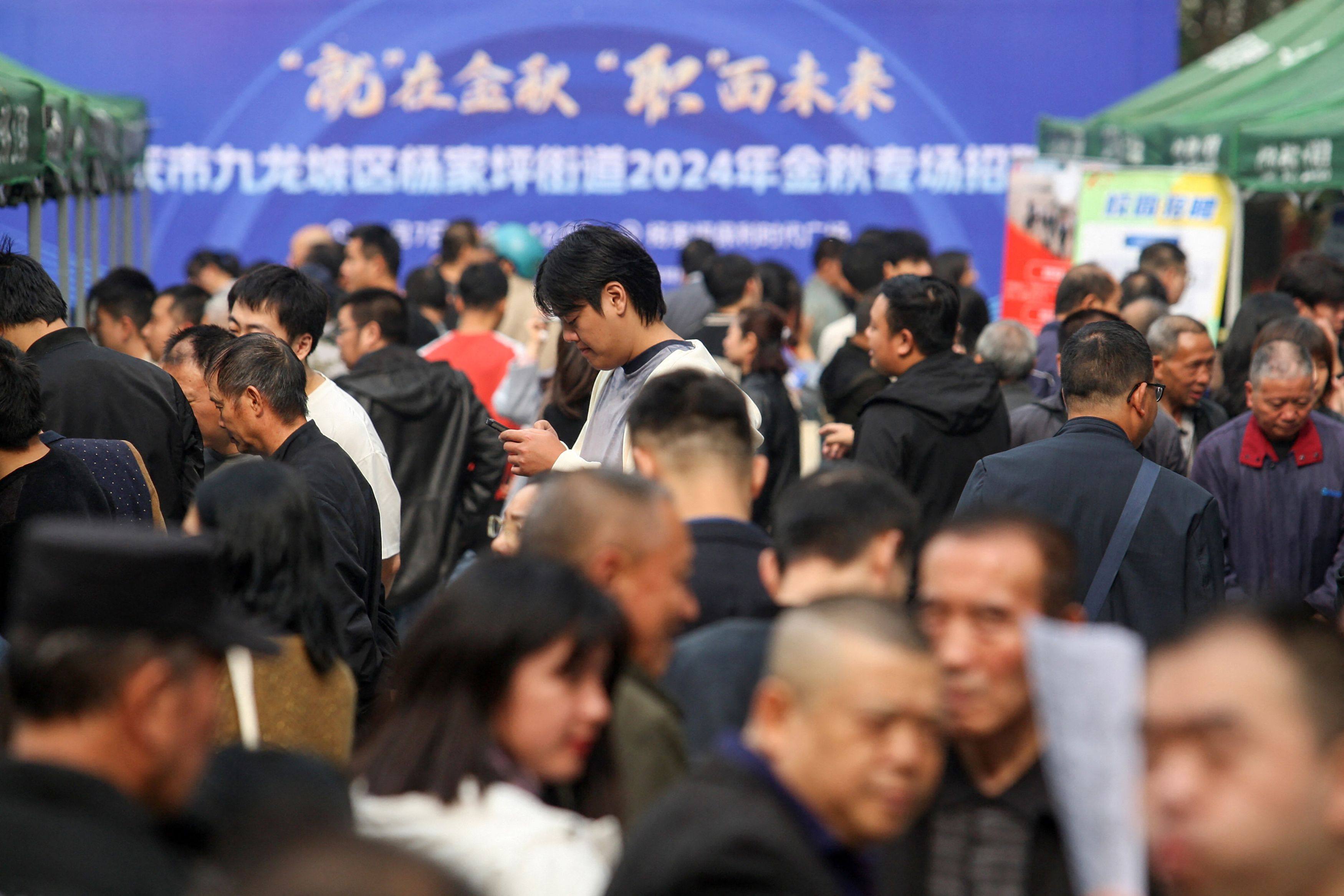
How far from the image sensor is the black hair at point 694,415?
2871 mm

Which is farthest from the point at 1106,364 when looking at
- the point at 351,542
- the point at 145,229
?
the point at 145,229

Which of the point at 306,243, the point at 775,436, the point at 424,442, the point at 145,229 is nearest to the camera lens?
the point at 424,442

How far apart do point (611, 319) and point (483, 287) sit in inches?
121

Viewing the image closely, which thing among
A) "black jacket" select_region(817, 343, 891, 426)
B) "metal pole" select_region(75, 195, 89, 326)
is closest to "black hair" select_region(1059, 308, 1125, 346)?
"black jacket" select_region(817, 343, 891, 426)

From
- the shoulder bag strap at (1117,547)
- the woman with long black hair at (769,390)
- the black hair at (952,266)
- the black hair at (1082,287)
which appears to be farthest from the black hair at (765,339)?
the black hair at (952,266)

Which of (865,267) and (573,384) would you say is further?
(865,267)

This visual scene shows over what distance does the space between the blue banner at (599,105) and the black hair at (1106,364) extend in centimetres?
895

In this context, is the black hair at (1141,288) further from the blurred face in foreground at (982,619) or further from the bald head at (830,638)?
the bald head at (830,638)

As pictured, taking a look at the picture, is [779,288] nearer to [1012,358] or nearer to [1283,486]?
[1012,358]

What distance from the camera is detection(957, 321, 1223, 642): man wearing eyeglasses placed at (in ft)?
13.0

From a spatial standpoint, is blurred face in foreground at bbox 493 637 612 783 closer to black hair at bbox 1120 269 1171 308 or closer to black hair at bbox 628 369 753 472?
black hair at bbox 628 369 753 472

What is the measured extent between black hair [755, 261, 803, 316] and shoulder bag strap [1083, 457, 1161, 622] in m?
4.90

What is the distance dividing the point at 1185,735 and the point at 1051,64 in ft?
39.7

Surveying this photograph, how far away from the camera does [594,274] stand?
3941 mm
